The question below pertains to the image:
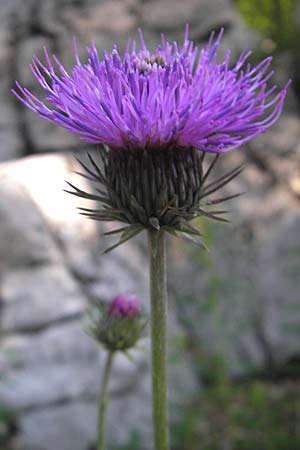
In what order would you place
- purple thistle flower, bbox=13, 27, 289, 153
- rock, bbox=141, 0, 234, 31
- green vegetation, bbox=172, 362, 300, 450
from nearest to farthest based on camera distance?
purple thistle flower, bbox=13, 27, 289, 153 → green vegetation, bbox=172, 362, 300, 450 → rock, bbox=141, 0, 234, 31

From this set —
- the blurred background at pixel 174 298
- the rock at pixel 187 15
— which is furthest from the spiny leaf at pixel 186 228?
the rock at pixel 187 15

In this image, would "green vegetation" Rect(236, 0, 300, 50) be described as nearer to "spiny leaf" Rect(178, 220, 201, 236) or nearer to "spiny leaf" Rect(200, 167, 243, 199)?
"spiny leaf" Rect(200, 167, 243, 199)

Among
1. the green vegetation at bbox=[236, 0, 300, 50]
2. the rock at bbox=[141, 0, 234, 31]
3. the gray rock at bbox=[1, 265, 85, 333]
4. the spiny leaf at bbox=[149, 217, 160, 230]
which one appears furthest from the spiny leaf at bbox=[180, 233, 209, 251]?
the rock at bbox=[141, 0, 234, 31]

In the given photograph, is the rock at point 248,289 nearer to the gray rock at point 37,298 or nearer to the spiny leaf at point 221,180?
the gray rock at point 37,298

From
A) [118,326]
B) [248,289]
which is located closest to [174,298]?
[248,289]

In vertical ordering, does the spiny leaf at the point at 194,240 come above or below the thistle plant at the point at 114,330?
above

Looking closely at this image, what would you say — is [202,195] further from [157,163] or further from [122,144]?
[122,144]

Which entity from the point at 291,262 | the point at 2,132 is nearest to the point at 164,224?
the point at 291,262
